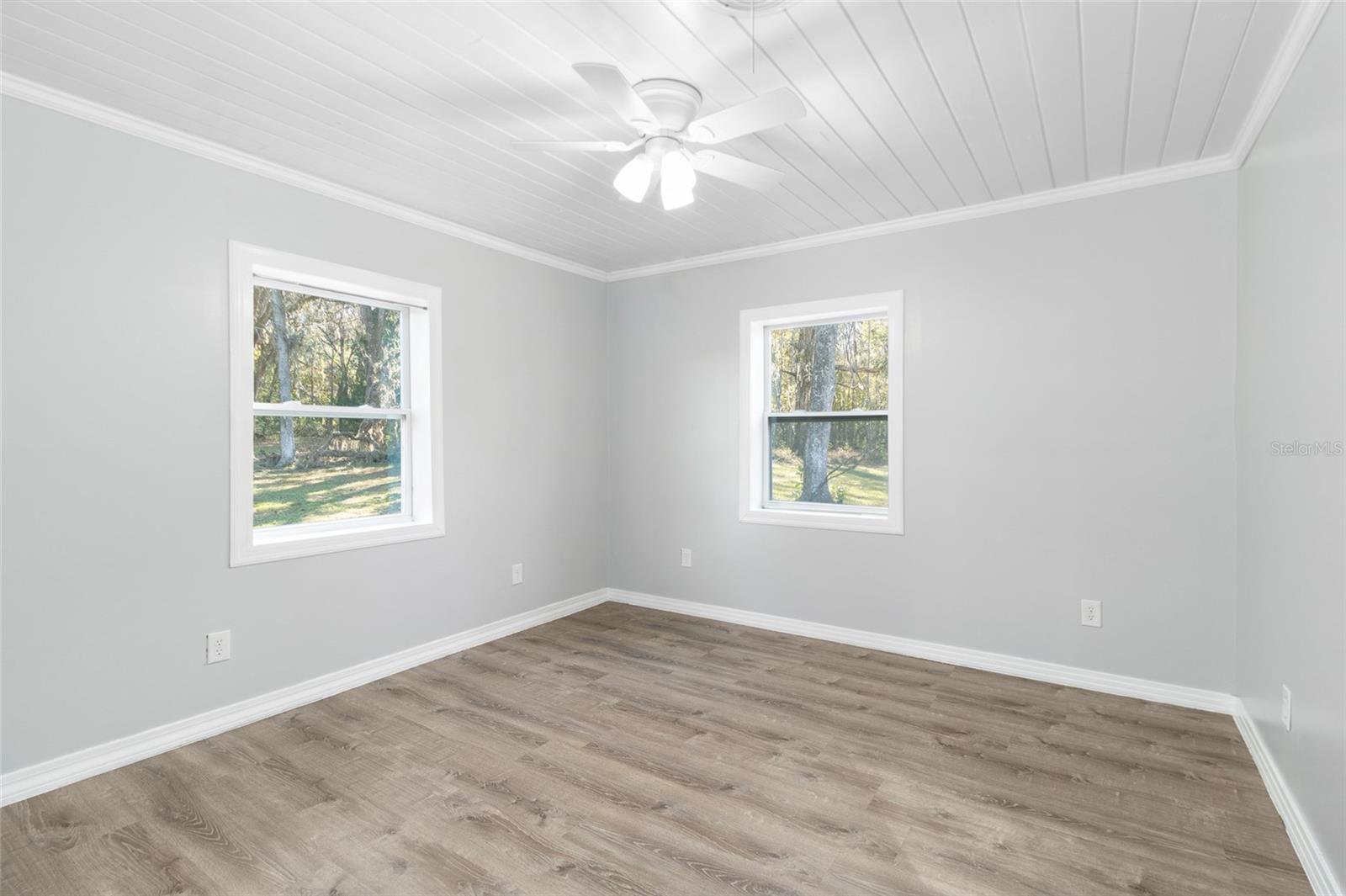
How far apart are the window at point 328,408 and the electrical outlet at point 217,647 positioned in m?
0.29

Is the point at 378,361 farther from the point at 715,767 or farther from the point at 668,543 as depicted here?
the point at 715,767

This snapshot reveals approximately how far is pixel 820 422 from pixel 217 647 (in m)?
3.28

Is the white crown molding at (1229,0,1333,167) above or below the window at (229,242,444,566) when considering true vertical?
above

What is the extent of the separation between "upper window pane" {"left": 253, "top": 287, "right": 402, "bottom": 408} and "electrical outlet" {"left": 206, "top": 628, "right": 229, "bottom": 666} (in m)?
1.02

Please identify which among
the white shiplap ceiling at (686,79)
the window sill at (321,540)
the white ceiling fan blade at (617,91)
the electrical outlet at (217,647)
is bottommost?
the electrical outlet at (217,647)

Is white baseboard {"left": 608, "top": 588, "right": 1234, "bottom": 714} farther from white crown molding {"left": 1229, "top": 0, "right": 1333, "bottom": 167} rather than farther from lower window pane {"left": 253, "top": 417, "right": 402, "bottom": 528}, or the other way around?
white crown molding {"left": 1229, "top": 0, "right": 1333, "bottom": 167}

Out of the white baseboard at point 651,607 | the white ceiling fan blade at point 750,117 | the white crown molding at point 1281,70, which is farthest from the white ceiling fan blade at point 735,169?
the white baseboard at point 651,607

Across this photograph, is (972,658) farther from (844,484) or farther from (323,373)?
(323,373)

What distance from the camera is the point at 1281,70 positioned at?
2.13 metres

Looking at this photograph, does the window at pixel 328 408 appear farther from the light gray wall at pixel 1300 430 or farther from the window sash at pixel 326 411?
the light gray wall at pixel 1300 430

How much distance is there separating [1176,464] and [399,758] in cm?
351

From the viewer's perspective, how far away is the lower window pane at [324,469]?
315 centimetres

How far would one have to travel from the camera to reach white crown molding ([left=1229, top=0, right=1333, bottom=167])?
185 cm

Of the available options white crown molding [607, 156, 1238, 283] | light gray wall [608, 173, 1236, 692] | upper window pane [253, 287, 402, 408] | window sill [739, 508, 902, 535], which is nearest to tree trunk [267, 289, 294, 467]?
upper window pane [253, 287, 402, 408]
